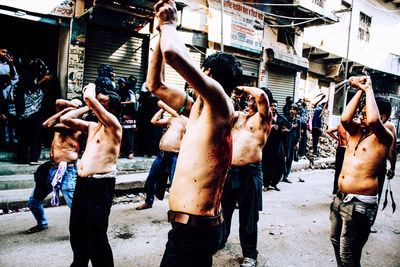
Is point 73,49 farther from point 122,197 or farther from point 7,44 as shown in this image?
point 122,197

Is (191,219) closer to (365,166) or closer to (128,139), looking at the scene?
(365,166)

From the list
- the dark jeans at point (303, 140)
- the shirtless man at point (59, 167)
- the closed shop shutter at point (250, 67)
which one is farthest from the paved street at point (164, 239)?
the closed shop shutter at point (250, 67)

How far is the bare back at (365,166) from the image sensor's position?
2725 millimetres

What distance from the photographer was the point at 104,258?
2.51 meters

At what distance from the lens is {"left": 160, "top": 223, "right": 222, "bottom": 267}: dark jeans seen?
5.13 ft

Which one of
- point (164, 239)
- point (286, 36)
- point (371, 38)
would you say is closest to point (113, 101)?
point (164, 239)

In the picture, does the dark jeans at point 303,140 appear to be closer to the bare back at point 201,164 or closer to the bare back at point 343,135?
the bare back at point 343,135

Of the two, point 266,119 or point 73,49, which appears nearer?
point 266,119

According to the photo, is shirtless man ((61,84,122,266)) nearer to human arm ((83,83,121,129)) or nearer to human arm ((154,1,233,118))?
human arm ((83,83,121,129))

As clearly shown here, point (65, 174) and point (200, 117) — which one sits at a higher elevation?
point (200, 117)

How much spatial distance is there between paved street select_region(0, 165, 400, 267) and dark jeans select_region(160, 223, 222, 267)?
1844 mm

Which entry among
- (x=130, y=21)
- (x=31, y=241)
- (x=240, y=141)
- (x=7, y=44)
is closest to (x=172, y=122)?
(x=240, y=141)

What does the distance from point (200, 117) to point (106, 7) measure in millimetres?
6771

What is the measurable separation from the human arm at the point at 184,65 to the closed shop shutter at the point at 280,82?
1143 cm
